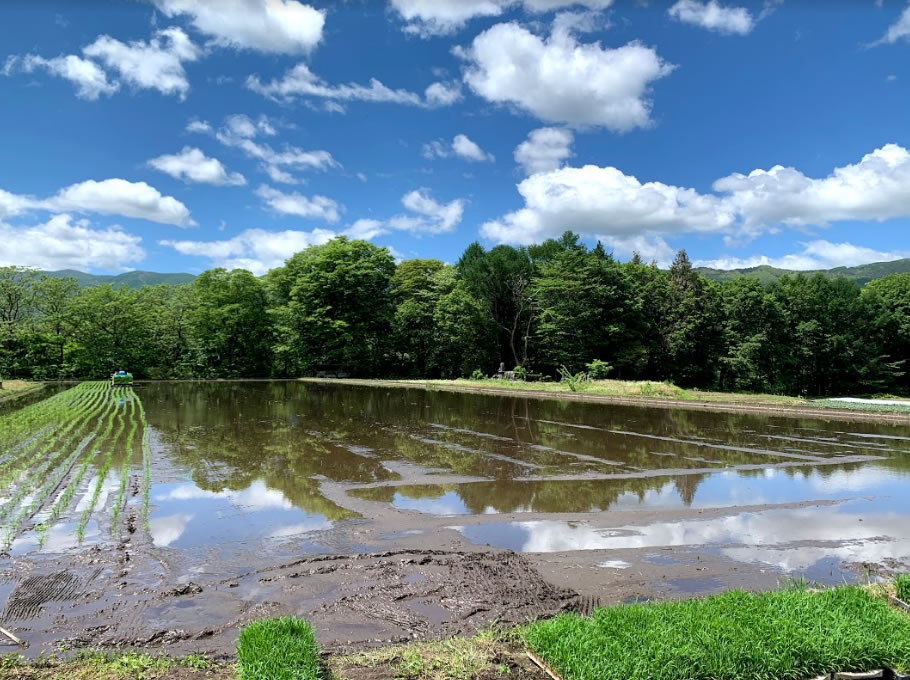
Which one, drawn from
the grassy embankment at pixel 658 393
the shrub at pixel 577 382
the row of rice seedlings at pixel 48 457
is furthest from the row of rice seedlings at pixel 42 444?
the shrub at pixel 577 382

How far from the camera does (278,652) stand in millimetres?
4188

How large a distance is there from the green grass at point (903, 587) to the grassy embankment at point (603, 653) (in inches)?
27.0

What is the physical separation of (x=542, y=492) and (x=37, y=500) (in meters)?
9.10

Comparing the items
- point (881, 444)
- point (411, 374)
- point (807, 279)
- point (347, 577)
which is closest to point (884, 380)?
point (807, 279)

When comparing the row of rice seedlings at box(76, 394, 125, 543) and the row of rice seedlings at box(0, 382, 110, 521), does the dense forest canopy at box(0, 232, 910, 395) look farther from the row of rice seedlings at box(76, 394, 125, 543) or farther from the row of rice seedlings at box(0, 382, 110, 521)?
the row of rice seedlings at box(76, 394, 125, 543)

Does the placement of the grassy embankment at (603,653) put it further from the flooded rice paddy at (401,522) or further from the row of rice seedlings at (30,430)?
the row of rice seedlings at (30,430)

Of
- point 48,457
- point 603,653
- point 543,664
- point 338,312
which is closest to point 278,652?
point 543,664

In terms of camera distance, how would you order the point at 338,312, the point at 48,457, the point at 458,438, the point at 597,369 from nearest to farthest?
1. the point at 48,457
2. the point at 458,438
3. the point at 597,369
4. the point at 338,312

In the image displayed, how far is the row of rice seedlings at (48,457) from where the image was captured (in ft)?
31.5

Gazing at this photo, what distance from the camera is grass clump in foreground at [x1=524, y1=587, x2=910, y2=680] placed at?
4.29 meters

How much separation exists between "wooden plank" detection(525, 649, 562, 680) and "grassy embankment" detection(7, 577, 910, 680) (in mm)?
27

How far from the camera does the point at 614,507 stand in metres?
9.98

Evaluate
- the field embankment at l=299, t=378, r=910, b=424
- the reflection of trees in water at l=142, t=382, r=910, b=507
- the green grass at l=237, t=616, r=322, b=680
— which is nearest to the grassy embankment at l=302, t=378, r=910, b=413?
the field embankment at l=299, t=378, r=910, b=424

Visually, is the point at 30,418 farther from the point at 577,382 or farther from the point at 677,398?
the point at 677,398
